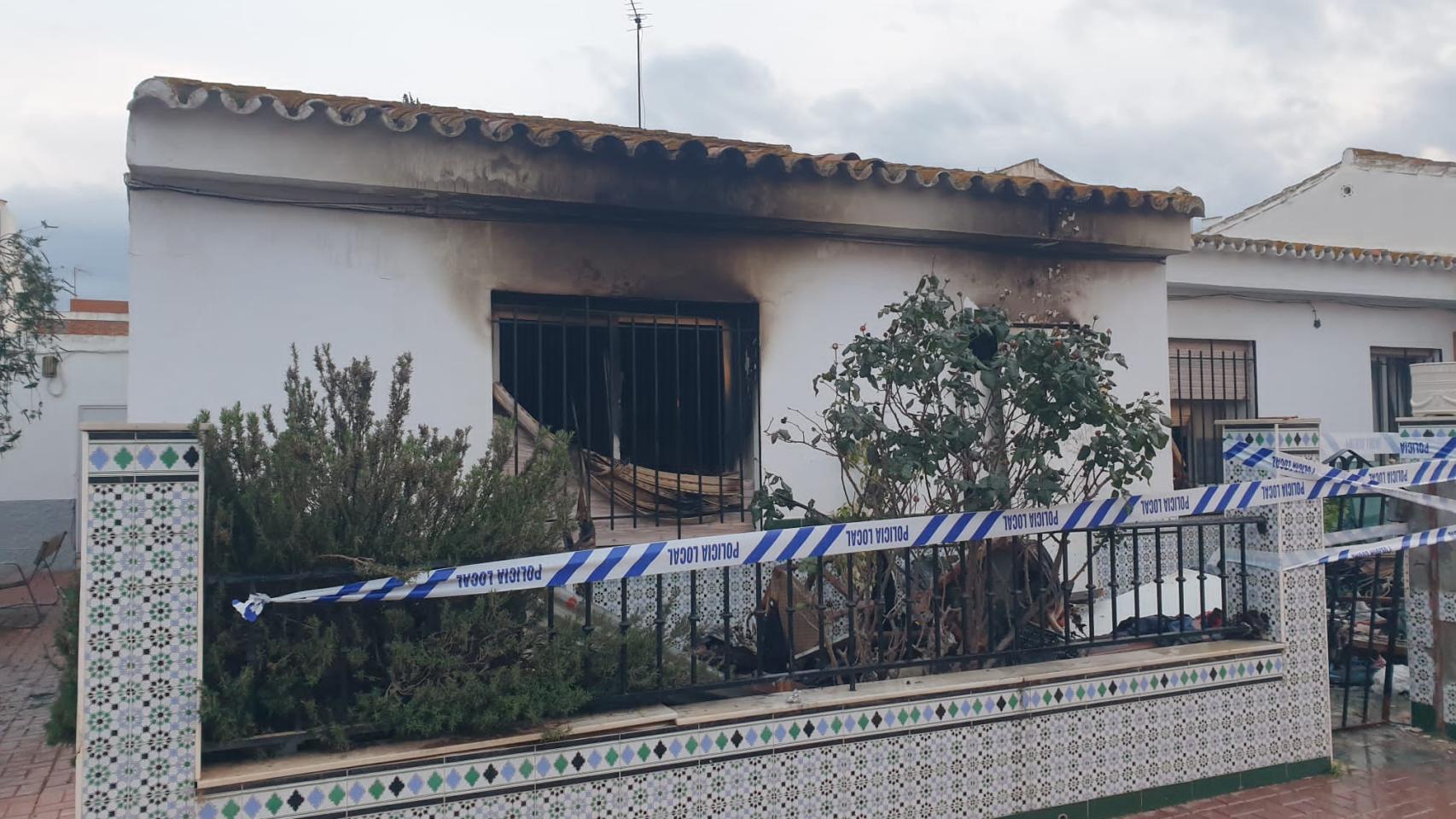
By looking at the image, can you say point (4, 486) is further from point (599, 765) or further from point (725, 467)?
point (599, 765)

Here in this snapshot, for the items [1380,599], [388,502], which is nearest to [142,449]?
[388,502]

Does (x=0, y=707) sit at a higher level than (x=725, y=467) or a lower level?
lower

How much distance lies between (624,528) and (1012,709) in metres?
2.70

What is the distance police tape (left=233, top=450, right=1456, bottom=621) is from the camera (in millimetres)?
3531

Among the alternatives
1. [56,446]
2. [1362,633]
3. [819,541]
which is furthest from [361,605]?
[56,446]

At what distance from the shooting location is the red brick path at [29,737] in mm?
4926

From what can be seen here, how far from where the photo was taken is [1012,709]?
4352mm

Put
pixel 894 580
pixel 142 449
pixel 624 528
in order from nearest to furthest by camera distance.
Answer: pixel 142 449
pixel 894 580
pixel 624 528

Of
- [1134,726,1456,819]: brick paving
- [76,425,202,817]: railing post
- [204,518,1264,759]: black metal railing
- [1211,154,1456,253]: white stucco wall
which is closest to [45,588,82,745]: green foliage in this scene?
[76,425,202,817]: railing post

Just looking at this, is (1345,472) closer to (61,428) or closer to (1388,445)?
(1388,445)

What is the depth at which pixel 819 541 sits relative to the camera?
4.24m

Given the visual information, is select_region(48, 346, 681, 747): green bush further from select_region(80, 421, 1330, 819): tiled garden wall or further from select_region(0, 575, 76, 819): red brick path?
select_region(0, 575, 76, 819): red brick path

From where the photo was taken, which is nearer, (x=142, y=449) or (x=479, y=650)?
(x=142, y=449)

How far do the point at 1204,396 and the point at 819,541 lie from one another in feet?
22.8
